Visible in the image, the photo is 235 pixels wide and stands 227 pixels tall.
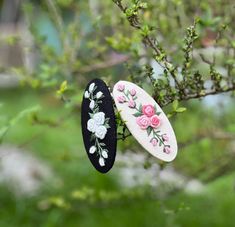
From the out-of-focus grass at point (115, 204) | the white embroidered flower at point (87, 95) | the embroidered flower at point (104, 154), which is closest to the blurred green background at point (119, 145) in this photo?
the out-of-focus grass at point (115, 204)

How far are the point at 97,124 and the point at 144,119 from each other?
123 mm

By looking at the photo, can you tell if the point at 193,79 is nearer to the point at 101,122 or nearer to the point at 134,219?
the point at 101,122

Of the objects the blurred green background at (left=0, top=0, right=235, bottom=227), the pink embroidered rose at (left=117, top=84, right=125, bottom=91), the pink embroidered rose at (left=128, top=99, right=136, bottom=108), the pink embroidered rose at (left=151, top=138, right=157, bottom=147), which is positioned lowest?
the pink embroidered rose at (left=151, top=138, right=157, bottom=147)

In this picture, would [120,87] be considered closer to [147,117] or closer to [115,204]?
[147,117]

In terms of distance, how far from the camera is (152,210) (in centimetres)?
346

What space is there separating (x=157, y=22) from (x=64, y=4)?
19.3 inches

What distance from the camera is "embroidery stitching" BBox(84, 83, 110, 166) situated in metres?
1.65

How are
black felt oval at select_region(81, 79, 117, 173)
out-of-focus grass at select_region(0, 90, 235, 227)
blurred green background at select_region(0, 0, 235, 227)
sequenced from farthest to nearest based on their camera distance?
out-of-focus grass at select_region(0, 90, 235, 227), blurred green background at select_region(0, 0, 235, 227), black felt oval at select_region(81, 79, 117, 173)

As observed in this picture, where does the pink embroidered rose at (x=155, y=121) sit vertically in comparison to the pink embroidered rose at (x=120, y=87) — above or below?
below

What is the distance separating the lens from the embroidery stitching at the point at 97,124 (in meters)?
1.65

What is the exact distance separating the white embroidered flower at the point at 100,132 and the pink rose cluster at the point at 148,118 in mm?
89

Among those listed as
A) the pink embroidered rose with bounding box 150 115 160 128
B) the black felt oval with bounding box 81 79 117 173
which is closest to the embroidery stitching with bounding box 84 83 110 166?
the black felt oval with bounding box 81 79 117 173

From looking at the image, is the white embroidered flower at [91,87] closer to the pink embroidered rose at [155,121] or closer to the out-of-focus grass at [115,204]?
the pink embroidered rose at [155,121]

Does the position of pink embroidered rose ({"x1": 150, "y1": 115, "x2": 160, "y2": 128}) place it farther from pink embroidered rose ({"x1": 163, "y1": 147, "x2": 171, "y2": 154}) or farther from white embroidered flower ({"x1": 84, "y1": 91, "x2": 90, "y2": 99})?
white embroidered flower ({"x1": 84, "y1": 91, "x2": 90, "y2": 99})
